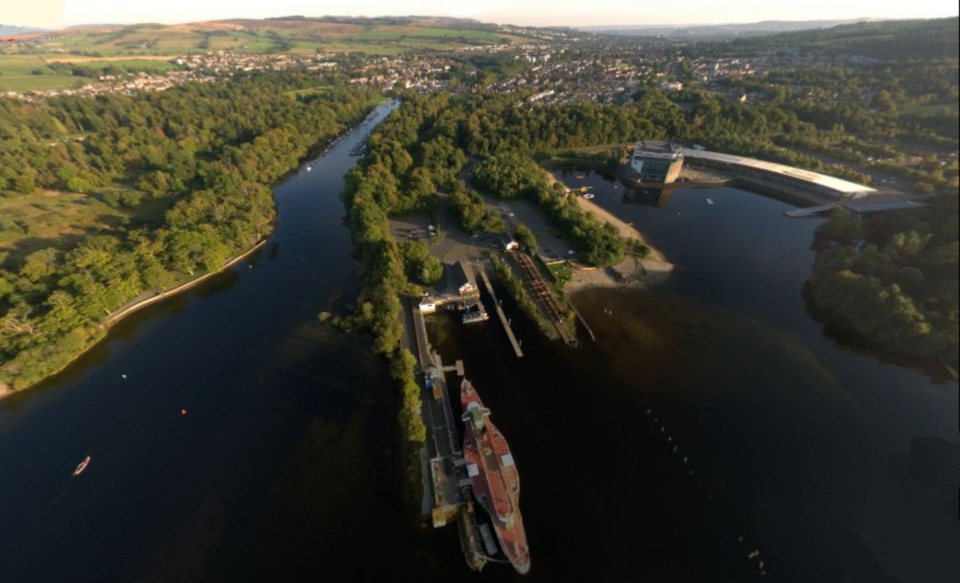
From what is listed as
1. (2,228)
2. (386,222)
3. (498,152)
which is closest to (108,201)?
(2,228)

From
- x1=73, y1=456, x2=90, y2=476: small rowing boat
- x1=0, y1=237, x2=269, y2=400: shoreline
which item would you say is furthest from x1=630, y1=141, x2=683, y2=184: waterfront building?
x1=73, y1=456, x2=90, y2=476: small rowing boat

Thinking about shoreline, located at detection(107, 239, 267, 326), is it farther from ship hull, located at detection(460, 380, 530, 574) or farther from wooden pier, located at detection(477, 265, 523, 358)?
ship hull, located at detection(460, 380, 530, 574)

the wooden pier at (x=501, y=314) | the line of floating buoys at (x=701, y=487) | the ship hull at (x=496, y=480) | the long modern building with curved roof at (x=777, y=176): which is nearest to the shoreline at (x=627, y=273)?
the wooden pier at (x=501, y=314)

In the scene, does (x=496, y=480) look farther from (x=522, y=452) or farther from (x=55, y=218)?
(x=55, y=218)

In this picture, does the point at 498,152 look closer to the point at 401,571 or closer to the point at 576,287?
the point at 576,287

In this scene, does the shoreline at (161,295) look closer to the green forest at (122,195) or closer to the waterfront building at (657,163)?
the green forest at (122,195)

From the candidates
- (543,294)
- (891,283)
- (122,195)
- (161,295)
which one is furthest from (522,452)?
(122,195)
